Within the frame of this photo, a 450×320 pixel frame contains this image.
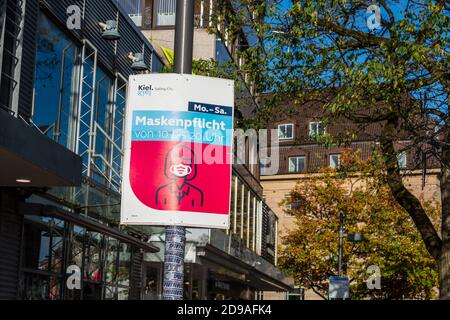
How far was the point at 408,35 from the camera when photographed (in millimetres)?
14695

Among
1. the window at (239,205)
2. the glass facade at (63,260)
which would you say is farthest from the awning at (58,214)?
the window at (239,205)

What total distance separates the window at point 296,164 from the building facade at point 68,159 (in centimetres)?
4758

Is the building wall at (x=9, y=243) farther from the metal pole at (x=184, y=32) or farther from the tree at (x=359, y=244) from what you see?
the tree at (x=359, y=244)

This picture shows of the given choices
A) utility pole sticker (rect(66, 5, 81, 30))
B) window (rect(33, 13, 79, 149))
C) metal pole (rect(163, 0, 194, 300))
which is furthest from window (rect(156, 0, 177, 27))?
metal pole (rect(163, 0, 194, 300))

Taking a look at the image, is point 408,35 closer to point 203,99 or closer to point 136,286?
point 203,99

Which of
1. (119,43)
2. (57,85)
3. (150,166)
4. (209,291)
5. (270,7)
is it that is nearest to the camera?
(150,166)

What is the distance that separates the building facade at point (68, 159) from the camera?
14.7 meters

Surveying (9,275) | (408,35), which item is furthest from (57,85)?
(408,35)

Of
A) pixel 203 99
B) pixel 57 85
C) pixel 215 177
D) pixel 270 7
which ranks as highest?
pixel 270 7

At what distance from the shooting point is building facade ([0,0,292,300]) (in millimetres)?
14695

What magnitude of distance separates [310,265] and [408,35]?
1355 inches

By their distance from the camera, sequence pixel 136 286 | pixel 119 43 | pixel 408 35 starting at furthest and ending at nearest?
pixel 136 286, pixel 119 43, pixel 408 35

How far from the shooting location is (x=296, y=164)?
243ft

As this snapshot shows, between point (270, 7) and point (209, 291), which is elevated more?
point (270, 7)
